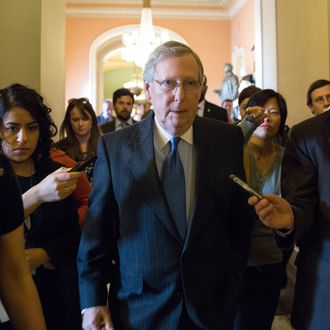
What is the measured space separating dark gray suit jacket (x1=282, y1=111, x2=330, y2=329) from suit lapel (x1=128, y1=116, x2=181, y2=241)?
1.20 ft

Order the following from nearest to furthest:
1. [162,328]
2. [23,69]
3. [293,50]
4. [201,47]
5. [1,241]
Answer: [1,241] < [162,328] < [23,69] < [293,50] < [201,47]

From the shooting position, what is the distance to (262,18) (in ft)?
11.6

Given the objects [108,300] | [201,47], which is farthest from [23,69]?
[201,47]

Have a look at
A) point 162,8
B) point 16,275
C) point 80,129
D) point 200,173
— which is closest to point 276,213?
point 200,173

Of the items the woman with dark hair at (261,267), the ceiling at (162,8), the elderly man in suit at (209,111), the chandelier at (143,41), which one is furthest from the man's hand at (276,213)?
the ceiling at (162,8)

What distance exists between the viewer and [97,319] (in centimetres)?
120

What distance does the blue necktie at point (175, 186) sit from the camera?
3.88 feet

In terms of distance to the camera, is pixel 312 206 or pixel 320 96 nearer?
pixel 312 206

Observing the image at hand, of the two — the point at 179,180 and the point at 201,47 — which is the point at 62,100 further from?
the point at 201,47

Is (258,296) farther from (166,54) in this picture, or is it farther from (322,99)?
(322,99)

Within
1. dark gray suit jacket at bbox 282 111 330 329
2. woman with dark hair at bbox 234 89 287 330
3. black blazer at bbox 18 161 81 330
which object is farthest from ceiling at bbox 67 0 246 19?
black blazer at bbox 18 161 81 330

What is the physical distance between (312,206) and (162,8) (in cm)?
891

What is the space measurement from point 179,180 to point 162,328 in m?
0.42

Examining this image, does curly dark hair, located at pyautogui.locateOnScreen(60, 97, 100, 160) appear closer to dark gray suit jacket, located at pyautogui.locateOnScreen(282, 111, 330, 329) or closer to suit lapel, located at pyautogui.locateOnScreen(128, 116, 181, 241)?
suit lapel, located at pyautogui.locateOnScreen(128, 116, 181, 241)
